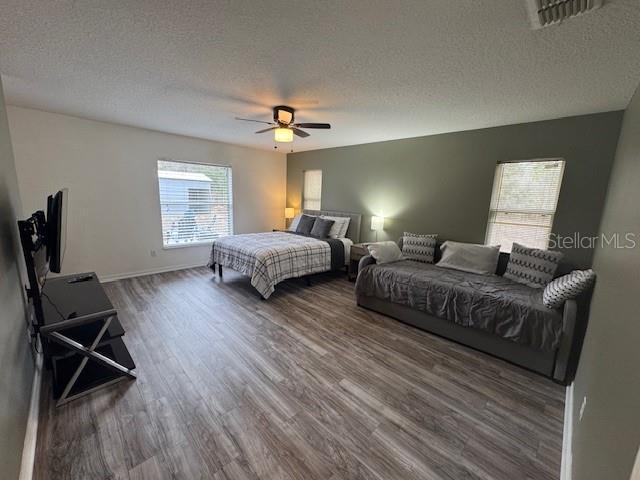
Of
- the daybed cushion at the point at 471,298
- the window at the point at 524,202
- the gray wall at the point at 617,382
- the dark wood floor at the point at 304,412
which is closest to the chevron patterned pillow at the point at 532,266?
the daybed cushion at the point at 471,298

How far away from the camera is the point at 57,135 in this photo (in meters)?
3.47

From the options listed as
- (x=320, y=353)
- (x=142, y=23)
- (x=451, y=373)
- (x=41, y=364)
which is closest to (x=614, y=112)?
(x=451, y=373)

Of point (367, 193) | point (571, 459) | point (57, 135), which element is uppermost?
point (57, 135)

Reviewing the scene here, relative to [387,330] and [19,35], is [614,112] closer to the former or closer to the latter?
[387,330]

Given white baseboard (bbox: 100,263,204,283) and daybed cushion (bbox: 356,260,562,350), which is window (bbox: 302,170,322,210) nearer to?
white baseboard (bbox: 100,263,204,283)

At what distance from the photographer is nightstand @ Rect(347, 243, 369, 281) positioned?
423 centimetres

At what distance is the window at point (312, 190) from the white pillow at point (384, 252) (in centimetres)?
253

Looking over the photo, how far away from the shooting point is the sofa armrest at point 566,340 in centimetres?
200

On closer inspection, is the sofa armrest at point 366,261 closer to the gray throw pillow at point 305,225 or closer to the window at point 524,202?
the window at point 524,202

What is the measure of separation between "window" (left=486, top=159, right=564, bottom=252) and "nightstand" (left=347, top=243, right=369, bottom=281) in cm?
176

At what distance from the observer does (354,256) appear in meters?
4.39

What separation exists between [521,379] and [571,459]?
2.91ft

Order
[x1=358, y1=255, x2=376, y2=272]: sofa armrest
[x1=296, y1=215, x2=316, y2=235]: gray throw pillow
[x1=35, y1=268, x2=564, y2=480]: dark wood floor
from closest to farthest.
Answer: [x1=35, y1=268, x2=564, y2=480]: dark wood floor < [x1=358, y1=255, x2=376, y2=272]: sofa armrest < [x1=296, y1=215, x2=316, y2=235]: gray throw pillow

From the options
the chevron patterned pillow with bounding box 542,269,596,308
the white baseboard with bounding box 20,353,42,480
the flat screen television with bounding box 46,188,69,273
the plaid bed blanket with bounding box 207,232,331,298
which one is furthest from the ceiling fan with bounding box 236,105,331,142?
the white baseboard with bounding box 20,353,42,480
